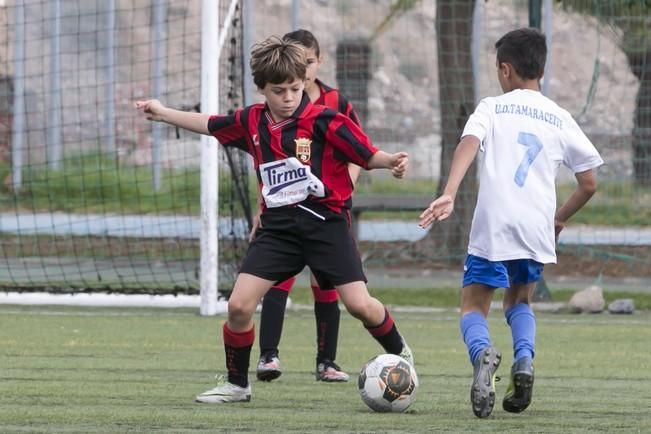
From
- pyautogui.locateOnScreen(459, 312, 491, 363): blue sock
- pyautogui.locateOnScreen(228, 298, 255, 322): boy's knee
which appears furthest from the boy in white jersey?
pyautogui.locateOnScreen(228, 298, 255, 322): boy's knee

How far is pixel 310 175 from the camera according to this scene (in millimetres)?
6215

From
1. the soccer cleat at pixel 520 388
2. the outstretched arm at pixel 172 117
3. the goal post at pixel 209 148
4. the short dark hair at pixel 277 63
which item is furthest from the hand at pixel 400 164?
the goal post at pixel 209 148

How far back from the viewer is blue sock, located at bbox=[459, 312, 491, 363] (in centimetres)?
587

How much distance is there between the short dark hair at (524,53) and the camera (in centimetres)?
603

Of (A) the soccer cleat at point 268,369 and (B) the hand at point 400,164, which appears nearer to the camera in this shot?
(B) the hand at point 400,164

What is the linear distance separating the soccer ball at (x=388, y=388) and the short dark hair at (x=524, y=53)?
1.35 meters

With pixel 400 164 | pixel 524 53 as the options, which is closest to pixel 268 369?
pixel 400 164

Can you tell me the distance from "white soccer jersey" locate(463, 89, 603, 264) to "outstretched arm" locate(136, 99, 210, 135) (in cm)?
125

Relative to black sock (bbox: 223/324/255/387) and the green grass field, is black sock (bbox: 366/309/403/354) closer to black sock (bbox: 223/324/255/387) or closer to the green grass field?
the green grass field

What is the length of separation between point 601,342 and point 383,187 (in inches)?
237

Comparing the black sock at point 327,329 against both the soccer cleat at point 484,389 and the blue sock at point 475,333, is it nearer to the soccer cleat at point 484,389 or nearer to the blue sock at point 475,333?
the blue sock at point 475,333

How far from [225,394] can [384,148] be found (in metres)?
9.87

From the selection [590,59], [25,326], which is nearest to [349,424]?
[25,326]

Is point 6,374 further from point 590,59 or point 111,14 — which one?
point 111,14
